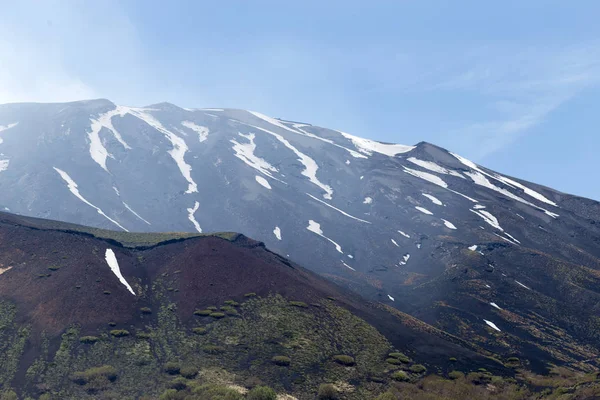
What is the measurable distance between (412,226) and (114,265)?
10049 centimetres

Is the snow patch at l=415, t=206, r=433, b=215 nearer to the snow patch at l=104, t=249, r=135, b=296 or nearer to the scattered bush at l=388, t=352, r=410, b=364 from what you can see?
the scattered bush at l=388, t=352, r=410, b=364

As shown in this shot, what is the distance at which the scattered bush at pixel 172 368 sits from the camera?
44.6 m

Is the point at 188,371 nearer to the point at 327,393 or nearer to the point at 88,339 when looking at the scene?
the point at 88,339

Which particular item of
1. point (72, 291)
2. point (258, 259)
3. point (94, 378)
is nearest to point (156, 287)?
point (72, 291)

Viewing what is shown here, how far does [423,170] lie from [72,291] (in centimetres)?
15601

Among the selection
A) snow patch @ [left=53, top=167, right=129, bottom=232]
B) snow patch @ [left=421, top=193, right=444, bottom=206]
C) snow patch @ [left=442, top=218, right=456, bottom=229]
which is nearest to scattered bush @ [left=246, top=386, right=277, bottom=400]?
snow patch @ [left=442, top=218, right=456, bottom=229]

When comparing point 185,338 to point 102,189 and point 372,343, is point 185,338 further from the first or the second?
point 102,189

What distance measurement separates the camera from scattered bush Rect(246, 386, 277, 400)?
39438 millimetres

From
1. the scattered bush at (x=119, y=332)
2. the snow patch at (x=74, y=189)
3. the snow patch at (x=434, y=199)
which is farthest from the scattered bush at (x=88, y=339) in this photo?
the snow patch at (x=434, y=199)

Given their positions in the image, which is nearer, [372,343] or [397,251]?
[372,343]

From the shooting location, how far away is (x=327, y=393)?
1657 inches

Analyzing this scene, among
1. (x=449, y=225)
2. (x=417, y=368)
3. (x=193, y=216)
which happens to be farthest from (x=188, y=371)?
(x=193, y=216)

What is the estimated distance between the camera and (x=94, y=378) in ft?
139

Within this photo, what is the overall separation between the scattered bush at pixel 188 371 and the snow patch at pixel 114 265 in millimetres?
20114
